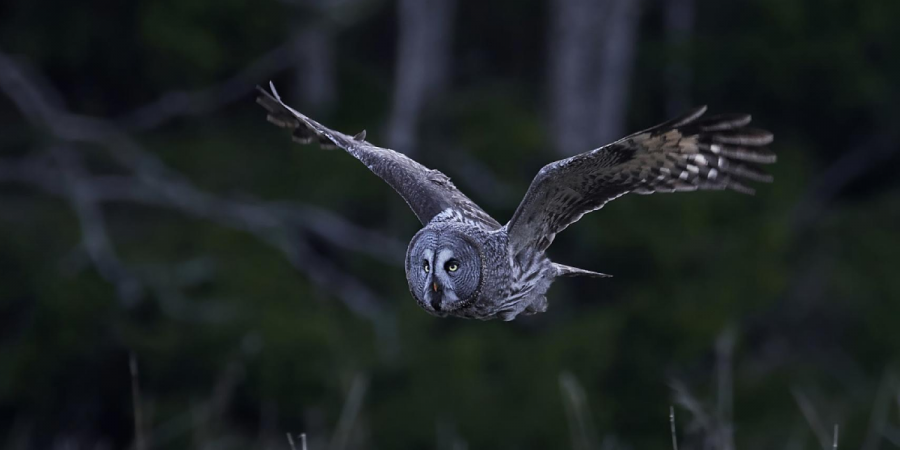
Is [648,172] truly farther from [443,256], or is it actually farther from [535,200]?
[443,256]

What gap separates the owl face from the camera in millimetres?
4898

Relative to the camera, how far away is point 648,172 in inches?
213

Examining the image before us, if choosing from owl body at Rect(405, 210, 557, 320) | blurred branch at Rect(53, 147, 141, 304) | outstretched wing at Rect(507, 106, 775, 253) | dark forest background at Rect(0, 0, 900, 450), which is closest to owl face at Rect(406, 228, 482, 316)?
owl body at Rect(405, 210, 557, 320)

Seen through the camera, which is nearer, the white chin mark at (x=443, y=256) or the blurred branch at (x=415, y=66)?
the white chin mark at (x=443, y=256)

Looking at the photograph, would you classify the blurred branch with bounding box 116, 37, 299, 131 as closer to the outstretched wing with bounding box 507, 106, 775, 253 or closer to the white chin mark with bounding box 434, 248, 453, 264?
the outstretched wing with bounding box 507, 106, 775, 253

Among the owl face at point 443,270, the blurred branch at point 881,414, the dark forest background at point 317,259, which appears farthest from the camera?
the dark forest background at point 317,259

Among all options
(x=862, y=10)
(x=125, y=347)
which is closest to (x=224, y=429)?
(x=125, y=347)

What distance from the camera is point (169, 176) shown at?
37.8 ft

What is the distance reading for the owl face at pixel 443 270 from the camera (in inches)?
193

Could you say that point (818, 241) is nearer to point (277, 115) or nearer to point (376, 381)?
point (376, 381)

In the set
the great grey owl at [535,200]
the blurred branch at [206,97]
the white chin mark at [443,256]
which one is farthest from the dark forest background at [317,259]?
the white chin mark at [443,256]

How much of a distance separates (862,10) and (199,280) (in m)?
7.52

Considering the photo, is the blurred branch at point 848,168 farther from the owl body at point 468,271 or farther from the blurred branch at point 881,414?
the owl body at point 468,271

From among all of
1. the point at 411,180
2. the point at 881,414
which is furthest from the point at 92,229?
the point at 881,414
